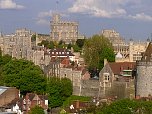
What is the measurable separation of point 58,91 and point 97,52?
57.5 ft

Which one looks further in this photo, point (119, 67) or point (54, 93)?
point (119, 67)

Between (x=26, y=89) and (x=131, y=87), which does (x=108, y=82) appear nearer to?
(x=131, y=87)

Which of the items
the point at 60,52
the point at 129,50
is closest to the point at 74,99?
the point at 129,50

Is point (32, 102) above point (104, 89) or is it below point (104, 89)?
below

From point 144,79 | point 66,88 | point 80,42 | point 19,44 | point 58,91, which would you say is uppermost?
point 19,44

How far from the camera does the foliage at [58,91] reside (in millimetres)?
54500

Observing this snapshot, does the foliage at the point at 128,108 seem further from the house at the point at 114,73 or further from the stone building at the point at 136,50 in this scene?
the stone building at the point at 136,50

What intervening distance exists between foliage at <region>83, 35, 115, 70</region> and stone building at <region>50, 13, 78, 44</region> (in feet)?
103

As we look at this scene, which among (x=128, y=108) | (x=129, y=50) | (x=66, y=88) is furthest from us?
(x=129, y=50)

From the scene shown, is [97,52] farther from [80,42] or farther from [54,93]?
[80,42]

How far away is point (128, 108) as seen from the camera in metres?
40.6

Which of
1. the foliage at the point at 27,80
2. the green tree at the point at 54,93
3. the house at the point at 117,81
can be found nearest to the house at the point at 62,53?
the foliage at the point at 27,80

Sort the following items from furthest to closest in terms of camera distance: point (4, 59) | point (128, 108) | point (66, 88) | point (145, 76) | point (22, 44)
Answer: point (22, 44) → point (4, 59) → point (66, 88) → point (145, 76) → point (128, 108)

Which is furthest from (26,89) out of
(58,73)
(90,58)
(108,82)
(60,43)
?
(60,43)
